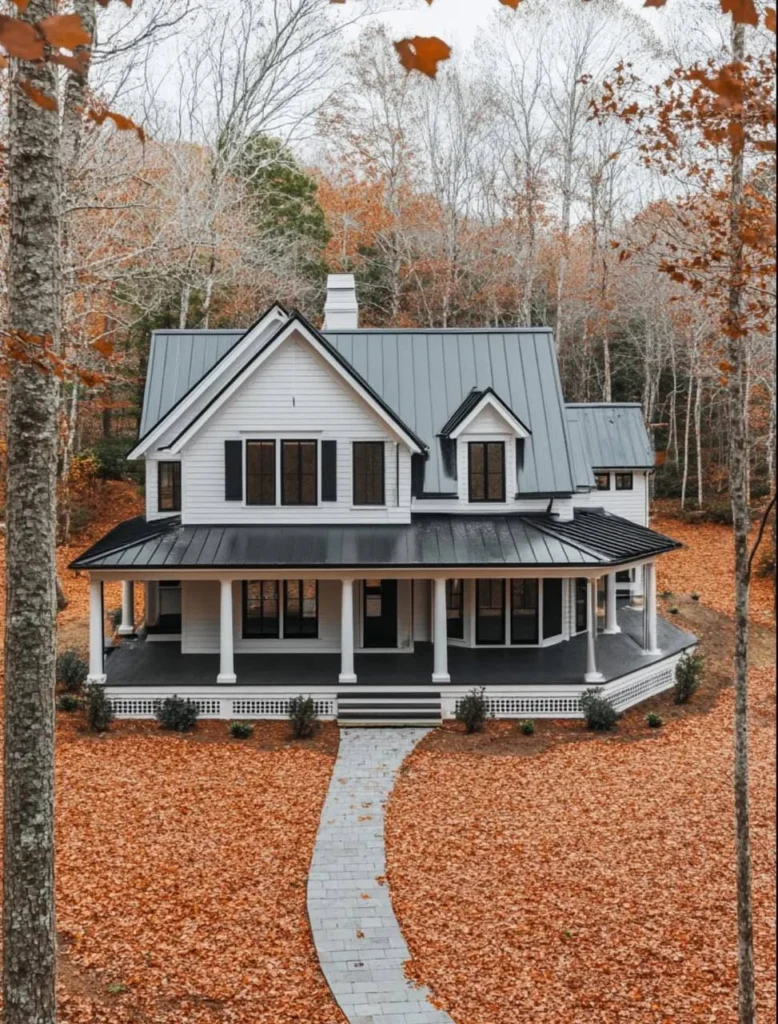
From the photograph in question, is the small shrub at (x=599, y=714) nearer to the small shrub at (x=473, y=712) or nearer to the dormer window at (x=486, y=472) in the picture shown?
the small shrub at (x=473, y=712)

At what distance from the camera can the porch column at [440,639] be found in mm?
17953

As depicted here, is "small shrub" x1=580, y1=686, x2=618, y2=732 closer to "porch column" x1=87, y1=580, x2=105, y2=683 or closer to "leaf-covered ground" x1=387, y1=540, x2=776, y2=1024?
"leaf-covered ground" x1=387, y1=540, x2=776, y2=1024

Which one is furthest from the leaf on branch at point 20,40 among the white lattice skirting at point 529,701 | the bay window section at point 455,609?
the bay window section at point 455,609

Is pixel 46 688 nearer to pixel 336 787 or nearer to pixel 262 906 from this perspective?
pixel 262 906

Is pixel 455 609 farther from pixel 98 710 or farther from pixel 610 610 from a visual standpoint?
pixel 98 710

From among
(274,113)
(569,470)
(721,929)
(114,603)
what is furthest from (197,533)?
(274,113)

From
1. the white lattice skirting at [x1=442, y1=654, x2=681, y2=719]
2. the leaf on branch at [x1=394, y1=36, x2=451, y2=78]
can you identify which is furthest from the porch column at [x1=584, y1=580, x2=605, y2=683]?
the leaf on branch at [x1=394, y1=36, x2=451, y2=78]

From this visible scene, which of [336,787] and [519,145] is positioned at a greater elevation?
[519,145]

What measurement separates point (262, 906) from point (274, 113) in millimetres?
24663

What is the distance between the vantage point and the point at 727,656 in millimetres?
22672

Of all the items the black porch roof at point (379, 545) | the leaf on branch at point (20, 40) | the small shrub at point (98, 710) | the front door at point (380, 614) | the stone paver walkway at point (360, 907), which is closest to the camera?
the leaf on branch at point (20, 40)

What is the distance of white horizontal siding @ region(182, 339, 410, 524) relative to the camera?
19734 millimetres

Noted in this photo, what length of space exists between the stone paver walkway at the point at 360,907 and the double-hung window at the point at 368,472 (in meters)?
6.42

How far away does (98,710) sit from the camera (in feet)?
54.9
